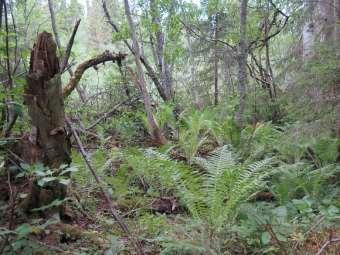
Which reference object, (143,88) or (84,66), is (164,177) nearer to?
(84,66)

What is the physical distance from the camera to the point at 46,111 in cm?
268

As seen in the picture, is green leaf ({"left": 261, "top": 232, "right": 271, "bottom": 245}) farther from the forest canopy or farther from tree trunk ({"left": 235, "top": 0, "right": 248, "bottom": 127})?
tree trunk ({"left": 235, "top": 0, "right": 248, "bottom": 127})

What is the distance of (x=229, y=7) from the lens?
36.8 ft

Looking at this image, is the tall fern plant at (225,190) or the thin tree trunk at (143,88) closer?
the tall fern plant at (225,190)

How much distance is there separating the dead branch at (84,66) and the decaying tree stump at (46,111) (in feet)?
4.27

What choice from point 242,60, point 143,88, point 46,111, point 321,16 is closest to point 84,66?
point 143,88

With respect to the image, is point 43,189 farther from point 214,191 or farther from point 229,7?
point 229,7

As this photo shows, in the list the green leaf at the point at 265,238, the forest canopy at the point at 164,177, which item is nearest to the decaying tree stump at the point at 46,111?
the forest canopy at the point at 164,177

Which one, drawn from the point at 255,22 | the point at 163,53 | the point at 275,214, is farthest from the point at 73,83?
the point at 255,22

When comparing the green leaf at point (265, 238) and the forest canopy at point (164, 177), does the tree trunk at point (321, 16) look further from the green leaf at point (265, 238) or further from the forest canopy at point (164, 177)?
the green leaf at point (265, 238)

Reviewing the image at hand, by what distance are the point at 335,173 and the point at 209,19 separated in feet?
27.1

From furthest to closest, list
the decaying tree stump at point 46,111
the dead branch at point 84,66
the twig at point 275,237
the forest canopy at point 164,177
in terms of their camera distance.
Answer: the dead branch at point 84,66, the decaying tree stump at point 46,111, the forest canopy at point 164,177, the twig at point 275,237

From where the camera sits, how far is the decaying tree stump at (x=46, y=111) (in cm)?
263

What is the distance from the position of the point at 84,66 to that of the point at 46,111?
1.65m
